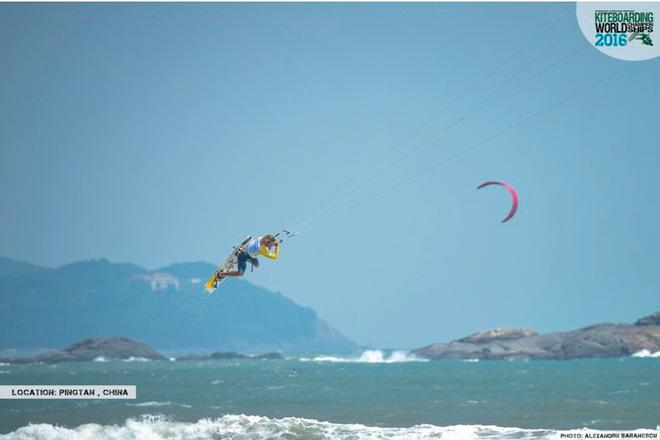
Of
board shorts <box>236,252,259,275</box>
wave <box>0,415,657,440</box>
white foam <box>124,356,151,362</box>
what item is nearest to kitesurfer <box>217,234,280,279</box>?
board shorts <box>236,252,259,275</box>

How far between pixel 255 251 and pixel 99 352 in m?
104

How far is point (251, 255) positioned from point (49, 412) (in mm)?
15709

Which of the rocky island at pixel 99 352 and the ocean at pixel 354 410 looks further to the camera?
the rocky island at pixel 99 352

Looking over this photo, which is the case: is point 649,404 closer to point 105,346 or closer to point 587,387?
point 587,387

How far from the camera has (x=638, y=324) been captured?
112 meters

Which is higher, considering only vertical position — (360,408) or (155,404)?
(155,404)

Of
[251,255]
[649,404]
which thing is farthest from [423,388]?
[251,255]

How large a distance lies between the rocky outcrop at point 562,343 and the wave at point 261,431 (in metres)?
78.9

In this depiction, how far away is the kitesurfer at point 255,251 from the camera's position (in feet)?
96.5

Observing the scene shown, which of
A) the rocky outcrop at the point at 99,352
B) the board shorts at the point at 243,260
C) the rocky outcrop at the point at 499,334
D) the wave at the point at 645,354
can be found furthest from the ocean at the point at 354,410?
the rocky outcrop at the point at 99,352

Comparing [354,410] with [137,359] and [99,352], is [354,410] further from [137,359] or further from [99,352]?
[137,359]

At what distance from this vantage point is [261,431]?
31.9m

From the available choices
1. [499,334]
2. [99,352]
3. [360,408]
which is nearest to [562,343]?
[499,334]

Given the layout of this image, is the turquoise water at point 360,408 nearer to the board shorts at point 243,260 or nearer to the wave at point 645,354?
the board shorts at point 243,260
